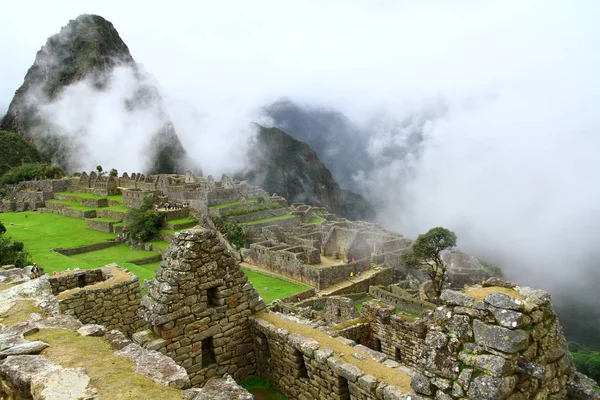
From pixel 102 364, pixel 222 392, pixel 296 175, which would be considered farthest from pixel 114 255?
pixel 296 175

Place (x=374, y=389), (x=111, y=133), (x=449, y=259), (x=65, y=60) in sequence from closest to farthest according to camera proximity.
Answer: (x=374, y=389) < (x=449, y=259) < (x=111, y=133) < (x=65, y=60)

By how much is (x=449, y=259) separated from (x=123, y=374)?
31.4m

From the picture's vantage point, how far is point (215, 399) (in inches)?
119

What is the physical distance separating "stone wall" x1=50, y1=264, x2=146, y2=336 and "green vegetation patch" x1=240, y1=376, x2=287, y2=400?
2.34 metres

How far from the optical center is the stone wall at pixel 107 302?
725 centimetres

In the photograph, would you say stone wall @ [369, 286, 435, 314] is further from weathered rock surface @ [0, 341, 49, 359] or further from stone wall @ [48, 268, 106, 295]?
weathered rock surface @ [0, 341, 49, 359]

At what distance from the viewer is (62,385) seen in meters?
3.41

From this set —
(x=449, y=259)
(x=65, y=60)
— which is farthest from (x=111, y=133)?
(x=449, y=259)

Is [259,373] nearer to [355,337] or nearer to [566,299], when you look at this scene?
[355,337]

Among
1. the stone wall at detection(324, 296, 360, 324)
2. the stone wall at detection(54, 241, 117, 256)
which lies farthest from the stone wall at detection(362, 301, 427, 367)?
the stone wall at detection(54, 241, 117, 256)

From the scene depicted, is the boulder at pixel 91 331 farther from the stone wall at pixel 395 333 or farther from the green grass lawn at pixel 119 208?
the green grass lawn at pixel 119 208

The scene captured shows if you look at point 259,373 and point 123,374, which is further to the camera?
point 259,373

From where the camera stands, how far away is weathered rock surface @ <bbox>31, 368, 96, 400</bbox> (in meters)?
3.24

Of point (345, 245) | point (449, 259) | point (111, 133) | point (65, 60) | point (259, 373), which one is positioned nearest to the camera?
point (259, 373)
